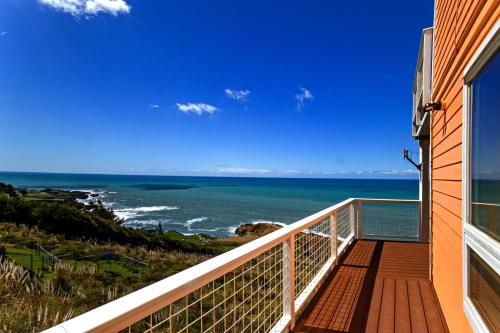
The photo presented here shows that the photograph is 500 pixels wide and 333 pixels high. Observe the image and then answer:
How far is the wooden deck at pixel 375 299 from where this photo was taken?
2736 millimetres

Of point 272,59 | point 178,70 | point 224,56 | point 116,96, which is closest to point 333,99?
point 272,59

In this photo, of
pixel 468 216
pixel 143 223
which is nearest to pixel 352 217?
pixel 468 216

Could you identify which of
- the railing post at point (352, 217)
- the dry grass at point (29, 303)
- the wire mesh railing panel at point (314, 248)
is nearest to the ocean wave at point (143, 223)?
the dry grass at point (29, 303)

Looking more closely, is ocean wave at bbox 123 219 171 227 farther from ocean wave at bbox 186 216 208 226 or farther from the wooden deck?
the wooden deck

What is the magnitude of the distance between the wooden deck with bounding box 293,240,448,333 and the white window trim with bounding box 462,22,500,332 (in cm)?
104

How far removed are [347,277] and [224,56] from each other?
53.5 ft

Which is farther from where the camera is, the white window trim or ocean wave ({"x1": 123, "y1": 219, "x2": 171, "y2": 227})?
ocean wave ({"x1": 123, "y1": 219, "x2": 171, "y2": 227})

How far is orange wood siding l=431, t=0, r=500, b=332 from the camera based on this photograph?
181 cm

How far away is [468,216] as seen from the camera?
193 centimetres

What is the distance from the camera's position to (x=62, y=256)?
745 centimetres

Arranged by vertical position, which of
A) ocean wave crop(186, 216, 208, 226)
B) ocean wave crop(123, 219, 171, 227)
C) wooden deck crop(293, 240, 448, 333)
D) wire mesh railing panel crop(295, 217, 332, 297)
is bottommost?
ocean wave crop(186, 216, 208, 226)

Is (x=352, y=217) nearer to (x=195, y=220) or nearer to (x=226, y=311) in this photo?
(x=226, y=311)

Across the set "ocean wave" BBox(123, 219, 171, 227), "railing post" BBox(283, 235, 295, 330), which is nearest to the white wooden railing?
"railing post" BBox(283, 235, 295, 330)

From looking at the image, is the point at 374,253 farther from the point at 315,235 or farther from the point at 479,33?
the point at 479,33
